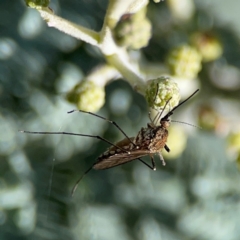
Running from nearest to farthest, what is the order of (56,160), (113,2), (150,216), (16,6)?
(113,2) → (16,6) → (56,160) → (150,216)

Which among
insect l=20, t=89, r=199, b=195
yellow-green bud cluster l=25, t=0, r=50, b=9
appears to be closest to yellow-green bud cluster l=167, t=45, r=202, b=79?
insect l=20, t=89, r=199, b=195

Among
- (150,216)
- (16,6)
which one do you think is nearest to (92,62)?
(16,6)

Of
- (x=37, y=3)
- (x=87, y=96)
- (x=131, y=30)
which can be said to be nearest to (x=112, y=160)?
(x=87, y=96)

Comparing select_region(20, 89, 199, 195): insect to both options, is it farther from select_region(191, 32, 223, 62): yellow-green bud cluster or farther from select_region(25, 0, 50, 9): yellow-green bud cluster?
select_region(25, 0, 50, 9): yellow-green bud cluster

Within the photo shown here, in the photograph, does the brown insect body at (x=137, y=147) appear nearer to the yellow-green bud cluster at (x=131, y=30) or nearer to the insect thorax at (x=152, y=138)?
the insect thorax at (x=152, y=138)

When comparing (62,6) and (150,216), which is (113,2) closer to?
(62,6)

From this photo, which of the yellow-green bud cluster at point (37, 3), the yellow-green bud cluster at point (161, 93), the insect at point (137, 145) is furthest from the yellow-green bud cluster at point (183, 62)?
the yellow-green bud cluster at point (37, 3)
